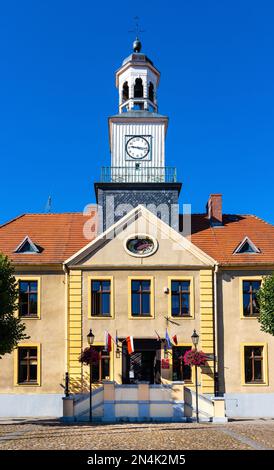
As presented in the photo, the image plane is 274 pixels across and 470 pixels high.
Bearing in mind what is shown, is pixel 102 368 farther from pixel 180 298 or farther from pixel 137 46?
pixel 137 46

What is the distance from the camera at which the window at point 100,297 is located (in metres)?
32.1

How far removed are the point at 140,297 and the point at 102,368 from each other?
372 cm

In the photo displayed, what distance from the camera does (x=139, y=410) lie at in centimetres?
2880

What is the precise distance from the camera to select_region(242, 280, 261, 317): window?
106ft

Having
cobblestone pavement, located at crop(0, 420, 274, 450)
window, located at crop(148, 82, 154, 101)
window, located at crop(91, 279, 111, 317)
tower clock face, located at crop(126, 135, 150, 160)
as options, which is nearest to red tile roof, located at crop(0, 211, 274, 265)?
window, located at crop(91, 279, 111, 317)

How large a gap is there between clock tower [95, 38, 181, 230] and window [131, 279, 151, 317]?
3.56m

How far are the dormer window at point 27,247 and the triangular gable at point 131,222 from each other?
82.8 inches

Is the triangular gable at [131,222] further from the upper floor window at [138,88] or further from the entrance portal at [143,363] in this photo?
the upper floor window at [138,88]

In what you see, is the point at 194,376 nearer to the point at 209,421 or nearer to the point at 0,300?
the point at 209,421

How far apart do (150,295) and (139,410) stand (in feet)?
18.8

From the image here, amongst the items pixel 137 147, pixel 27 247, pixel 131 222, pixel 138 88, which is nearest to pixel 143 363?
pixel 131 222

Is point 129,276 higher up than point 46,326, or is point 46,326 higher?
point 129,276

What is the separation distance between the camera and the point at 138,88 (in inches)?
1428
